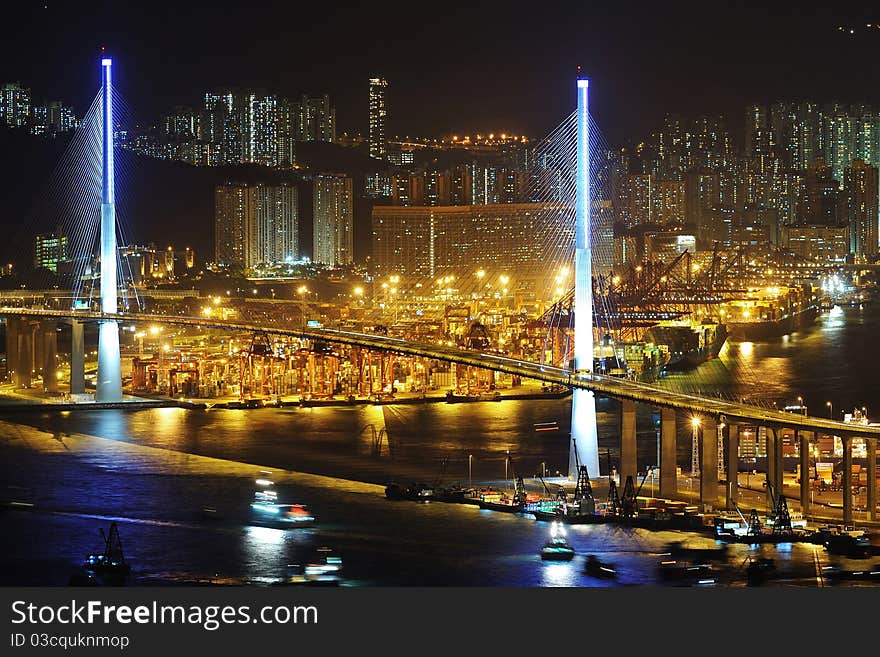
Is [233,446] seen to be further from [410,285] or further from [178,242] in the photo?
[178,242]

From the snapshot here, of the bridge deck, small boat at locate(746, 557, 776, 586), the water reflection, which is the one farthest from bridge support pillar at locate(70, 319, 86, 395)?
small boat at locate(746, 557, 776, 586)

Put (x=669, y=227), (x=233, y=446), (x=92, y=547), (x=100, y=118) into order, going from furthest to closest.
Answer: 1. (x=669, y=227)
2. (x=100, y=118)
3. (x=233, y=446)
4. (x=92, y=547)

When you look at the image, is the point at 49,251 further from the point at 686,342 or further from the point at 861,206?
the point at 861,206

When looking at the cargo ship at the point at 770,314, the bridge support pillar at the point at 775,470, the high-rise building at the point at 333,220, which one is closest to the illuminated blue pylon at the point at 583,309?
the bridge support pillar at the point at 775,470

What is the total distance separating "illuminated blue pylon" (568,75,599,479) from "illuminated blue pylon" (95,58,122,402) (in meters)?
5.51

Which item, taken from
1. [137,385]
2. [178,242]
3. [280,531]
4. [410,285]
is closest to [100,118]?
[137,385]

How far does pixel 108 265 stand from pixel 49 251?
11.2m

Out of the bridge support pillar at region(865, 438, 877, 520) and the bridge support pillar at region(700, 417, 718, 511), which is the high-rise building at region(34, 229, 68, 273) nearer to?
the bridge support pillar at region(700, 417, 718, 511)

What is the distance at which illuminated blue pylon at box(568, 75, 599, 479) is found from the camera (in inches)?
347

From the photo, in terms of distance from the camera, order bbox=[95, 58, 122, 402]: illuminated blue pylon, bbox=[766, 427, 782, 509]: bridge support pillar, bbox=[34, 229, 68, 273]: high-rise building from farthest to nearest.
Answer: bbox=[34, 229, 68, 273]: high-rise building, bbox=[95, 58, 122, 402]: illuminated blue pylon, bbox=[766, 427, 782, 509]: bridge support pillar

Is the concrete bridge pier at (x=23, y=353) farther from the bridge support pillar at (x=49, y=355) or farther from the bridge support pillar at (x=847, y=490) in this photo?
the bridge support pillar at (x=847, y=490)

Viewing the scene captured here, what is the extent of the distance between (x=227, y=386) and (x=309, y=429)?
3.59m

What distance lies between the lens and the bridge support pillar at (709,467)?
838cm

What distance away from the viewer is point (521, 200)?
90.9 feet
